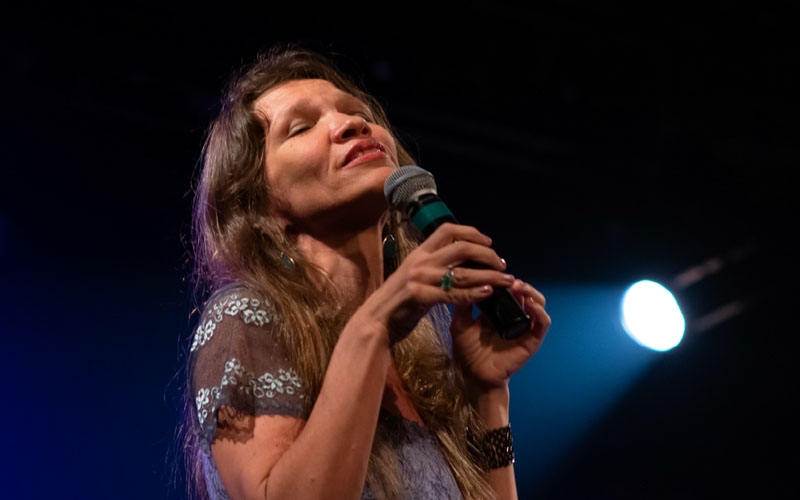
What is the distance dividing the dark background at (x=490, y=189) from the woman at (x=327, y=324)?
719mm

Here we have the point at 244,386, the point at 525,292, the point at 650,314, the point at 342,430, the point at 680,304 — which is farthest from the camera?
the point at 680,304

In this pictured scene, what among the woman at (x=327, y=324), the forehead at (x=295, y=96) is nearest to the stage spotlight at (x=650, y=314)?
the woman at (x=327, y=324)

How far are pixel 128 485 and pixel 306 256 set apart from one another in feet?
4.56

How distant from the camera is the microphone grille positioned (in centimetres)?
150

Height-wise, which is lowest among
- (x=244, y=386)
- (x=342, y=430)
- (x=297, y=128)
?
(x=342, y=430)

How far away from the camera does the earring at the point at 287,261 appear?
171 centimetres

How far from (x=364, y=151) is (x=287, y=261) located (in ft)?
0.89

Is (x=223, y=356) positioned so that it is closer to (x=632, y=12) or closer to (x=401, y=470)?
(x=401, y=470)

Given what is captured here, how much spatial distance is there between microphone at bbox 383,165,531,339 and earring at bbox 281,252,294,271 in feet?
0.82

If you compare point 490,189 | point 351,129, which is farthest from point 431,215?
point 490,189

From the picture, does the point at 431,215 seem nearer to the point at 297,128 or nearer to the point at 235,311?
the point at 235,311

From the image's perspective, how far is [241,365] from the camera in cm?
136

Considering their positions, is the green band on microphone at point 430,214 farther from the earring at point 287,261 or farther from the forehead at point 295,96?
the forehead at point 295,96

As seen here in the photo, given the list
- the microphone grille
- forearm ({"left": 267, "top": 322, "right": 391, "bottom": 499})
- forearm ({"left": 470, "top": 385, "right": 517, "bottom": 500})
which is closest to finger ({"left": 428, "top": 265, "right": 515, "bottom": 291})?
forearm ({"left": 267, "top": 322, "right": 391, "bottom": 499})
